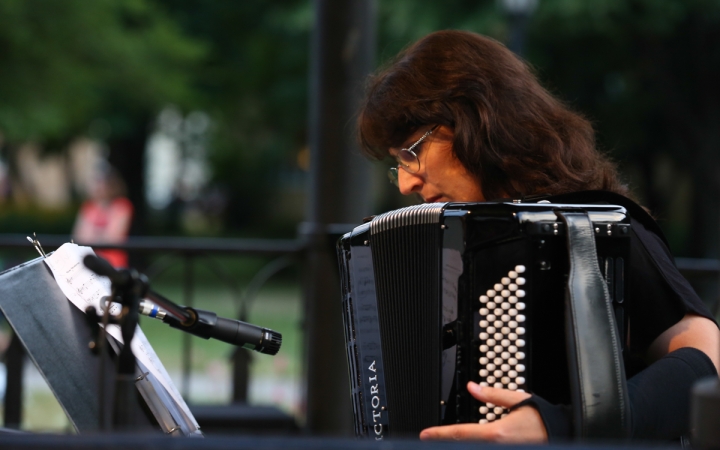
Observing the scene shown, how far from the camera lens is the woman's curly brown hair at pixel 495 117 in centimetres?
228

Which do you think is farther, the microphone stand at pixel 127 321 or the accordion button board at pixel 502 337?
the accordion button board at pixel 502 337

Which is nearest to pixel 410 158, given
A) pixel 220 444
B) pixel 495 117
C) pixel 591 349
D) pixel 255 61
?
pixel 495 117

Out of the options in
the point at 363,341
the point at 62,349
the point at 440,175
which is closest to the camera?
the point at 62,349

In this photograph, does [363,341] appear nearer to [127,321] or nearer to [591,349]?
[591,349]

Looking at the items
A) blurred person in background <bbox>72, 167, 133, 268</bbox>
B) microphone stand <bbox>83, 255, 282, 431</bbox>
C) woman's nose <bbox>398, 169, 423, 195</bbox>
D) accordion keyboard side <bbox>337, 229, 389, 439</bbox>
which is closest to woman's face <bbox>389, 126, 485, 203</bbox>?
woman's nose <bbox>398, 169, 423, 195</bbox>

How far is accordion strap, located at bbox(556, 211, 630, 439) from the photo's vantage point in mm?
1688

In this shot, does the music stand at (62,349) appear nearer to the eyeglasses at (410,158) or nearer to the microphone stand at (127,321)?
the microphone stand at (127,321)

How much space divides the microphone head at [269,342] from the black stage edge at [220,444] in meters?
0.86

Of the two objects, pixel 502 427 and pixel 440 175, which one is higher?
pixel 440 175

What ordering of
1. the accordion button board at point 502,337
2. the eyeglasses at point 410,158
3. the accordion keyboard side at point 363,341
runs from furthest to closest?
the eyeglasses at point 410,158, the accordion keyboard side at point 363,341, the accordion button board at point 502,337

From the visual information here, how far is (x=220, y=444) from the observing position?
0.98 meters

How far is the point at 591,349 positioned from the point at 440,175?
82 centimetres

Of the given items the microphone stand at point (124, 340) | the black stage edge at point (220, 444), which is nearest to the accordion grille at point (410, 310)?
the microphone stand at point (124, 340)

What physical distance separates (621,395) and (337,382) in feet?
8.99
